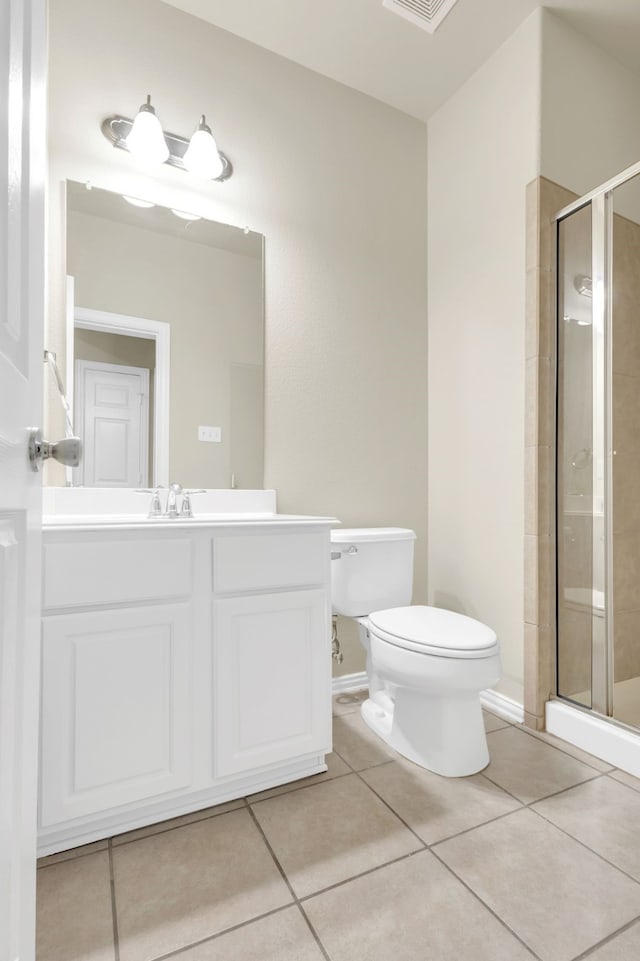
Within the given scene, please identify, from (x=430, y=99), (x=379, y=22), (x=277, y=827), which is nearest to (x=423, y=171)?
(x=430, y=99)

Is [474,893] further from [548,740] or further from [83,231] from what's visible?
[83,231]

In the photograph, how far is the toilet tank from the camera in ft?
6.14

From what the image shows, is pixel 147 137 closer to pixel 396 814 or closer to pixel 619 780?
pixel 396 814

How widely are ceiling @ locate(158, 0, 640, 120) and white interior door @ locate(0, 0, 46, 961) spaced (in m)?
1.56

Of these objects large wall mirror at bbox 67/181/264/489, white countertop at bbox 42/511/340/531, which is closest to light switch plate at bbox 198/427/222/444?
large wall mirror at bbox 67/181/264/489

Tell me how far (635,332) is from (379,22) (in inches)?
59.5

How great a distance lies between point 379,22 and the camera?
1876mm

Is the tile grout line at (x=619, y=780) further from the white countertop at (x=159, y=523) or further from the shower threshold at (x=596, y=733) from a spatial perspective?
the white countertop at (x=159, y=523)

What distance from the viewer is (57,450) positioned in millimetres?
627

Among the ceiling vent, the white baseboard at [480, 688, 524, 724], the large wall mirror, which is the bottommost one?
the white baseboard at [480, 688, 524, 724]

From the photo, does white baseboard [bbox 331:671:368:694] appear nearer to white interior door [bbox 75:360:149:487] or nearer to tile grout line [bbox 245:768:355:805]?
tile grout line [bbox 245:768:355:805]

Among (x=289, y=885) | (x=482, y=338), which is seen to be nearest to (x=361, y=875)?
(x=289, y=885)

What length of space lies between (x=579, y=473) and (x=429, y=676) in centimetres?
91

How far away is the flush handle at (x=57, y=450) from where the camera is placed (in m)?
0.62
